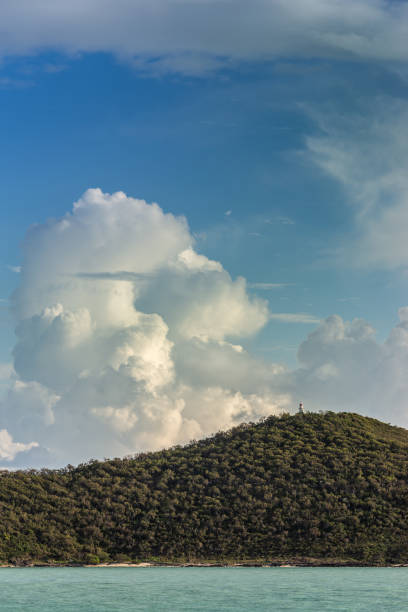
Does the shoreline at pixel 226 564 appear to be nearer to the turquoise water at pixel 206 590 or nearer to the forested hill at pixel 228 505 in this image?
the forested hill at pixel 228 505

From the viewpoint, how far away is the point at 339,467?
91.6 m

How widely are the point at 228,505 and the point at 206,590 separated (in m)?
34.7

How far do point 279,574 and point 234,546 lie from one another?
15650mm

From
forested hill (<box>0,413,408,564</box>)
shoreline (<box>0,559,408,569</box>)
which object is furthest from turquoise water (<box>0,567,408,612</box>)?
forested hill (<box>0,413,408,564</box>)

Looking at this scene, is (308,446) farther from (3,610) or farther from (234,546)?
(3,610)

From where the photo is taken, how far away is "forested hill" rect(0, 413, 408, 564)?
8075cm

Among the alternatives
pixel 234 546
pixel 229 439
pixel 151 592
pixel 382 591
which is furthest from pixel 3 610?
pixel 229 439

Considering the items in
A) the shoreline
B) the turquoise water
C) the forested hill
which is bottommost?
the turquoise water

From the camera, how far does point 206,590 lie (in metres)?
52.7

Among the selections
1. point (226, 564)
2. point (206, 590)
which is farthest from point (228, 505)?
point (206, 590)

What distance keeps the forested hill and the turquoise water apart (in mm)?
7488

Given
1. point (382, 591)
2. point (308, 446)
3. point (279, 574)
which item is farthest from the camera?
point (308, 446)

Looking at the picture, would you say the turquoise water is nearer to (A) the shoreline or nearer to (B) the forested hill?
(A) the shoreline

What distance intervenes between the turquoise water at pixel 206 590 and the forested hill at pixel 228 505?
7.49 meters
